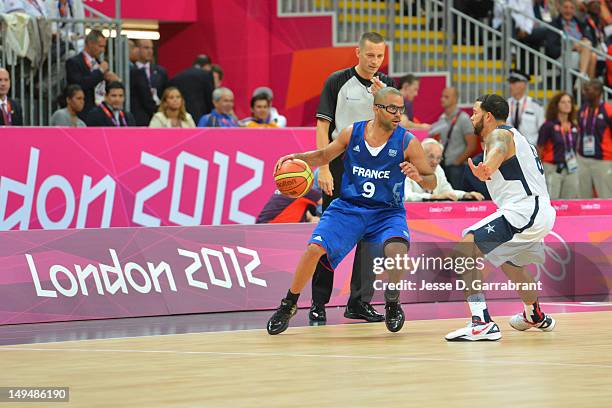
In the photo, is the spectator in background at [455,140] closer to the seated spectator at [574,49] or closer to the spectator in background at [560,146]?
the spectator in background at [560,146]

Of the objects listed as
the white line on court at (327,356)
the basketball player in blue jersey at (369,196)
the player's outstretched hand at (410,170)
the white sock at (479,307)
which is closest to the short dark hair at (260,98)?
the basketball player in blue jersey at (369,196)

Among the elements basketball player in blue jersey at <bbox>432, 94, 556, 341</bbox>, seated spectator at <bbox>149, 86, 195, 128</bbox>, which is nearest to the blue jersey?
basketball player in blue jersey at <bbox>432, 94, 556, 341</bbox>

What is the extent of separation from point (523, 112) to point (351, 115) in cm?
803

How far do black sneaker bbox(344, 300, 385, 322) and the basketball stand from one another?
163 centimetres

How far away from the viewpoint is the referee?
1122 cm

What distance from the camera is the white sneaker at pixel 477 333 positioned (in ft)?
33.0

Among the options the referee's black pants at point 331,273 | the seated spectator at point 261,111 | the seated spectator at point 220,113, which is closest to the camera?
the referee's black pants at point 331,273

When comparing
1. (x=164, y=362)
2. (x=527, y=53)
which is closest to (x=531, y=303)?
(x=164, y=362)

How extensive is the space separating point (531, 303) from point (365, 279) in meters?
1.63

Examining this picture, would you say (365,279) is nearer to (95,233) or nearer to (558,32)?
(95,233)

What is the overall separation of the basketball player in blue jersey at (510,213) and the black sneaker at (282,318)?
1425 mm

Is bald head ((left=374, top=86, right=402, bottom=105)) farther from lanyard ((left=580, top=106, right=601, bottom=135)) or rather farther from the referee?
lanyard ((left=580, top=106, right=601, bottom=135))

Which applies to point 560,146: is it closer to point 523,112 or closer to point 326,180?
point 523,112

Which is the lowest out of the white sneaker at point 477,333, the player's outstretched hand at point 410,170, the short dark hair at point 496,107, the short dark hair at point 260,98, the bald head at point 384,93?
the white sneaker at point 477,333
